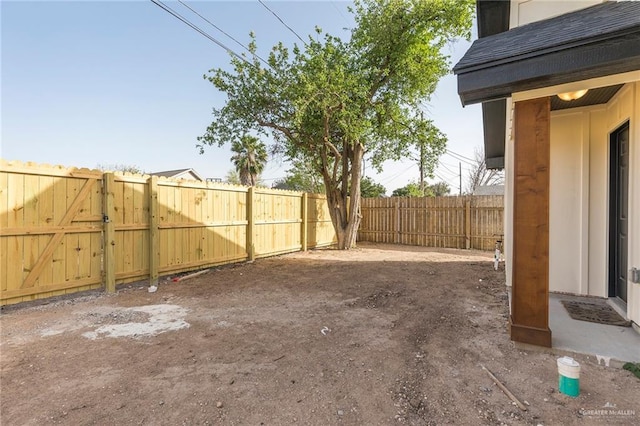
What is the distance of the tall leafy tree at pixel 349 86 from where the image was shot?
827 centimetres

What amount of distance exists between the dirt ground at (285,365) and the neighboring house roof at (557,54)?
2.23 m

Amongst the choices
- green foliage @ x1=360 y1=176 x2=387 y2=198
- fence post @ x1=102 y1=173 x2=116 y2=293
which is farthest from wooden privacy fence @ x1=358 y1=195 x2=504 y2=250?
fence post @ x1=102 y1=173 x2=116 y2=293

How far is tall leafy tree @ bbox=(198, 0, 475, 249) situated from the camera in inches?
325

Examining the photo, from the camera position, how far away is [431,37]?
359 inches

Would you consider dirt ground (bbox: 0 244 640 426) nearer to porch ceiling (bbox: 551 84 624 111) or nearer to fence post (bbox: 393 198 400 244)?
porch ceiling (bbox: 551 84 624 111)

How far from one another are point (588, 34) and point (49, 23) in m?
8.60

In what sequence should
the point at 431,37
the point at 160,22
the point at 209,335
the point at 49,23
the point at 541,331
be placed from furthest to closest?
the point at 431,37 < the point at 160,22 < the point at 49,23 < the point at 209,335 < the point at 541,331

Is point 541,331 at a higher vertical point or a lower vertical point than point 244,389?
higher

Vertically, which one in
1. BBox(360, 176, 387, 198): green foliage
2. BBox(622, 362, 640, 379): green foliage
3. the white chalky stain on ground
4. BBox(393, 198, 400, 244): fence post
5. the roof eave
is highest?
BBox(360, 176, 387, 198): green foliage

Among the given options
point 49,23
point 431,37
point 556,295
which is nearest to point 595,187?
point 556,295

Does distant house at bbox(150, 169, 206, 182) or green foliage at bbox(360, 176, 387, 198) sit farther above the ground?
distant house at bbox(150, 169, 206, 182)

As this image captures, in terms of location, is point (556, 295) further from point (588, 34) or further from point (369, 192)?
point (369, 192)

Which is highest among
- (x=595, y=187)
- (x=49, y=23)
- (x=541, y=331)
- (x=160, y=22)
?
(x=160, y=22)

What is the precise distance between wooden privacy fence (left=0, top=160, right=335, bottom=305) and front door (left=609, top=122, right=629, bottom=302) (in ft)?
21.4
